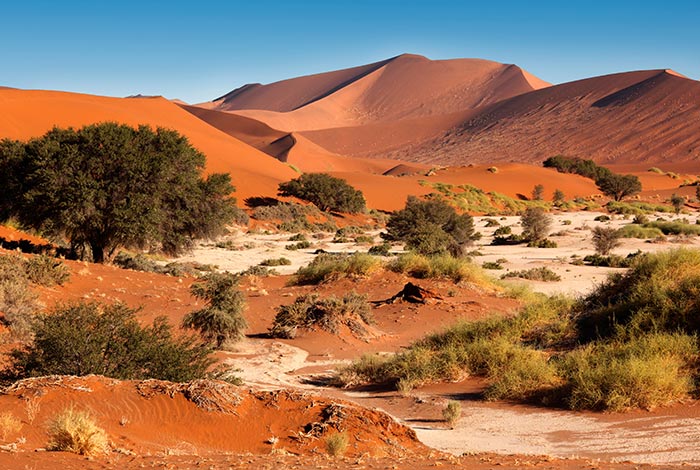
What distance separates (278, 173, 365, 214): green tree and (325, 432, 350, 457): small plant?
40062 mm

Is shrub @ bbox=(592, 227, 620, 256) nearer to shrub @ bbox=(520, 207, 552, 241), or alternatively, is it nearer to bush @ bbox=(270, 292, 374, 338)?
shrub @ bbox=(520, 207, 552, 241)

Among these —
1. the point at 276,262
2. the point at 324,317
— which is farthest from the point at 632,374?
the point at 276,262

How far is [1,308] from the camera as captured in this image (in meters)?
13.0

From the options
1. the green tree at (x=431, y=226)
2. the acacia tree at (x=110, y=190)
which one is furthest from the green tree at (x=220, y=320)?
the green tree at (x=431, y=226)

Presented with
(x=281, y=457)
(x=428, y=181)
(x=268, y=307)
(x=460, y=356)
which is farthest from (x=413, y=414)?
(x=428, y=181)

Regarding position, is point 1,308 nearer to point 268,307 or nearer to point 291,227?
point 268,307

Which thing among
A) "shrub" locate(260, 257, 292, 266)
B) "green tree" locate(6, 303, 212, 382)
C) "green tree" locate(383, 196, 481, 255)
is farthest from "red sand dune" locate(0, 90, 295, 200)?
"green tree" locate(6, 303, 212, 382)

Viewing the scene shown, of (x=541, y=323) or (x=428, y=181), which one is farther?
(x=428, y=181)

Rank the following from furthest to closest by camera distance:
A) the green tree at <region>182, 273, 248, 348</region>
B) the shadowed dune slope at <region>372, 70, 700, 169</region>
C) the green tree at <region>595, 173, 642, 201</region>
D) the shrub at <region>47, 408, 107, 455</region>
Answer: the shadowed dune slope at <region>372, 70, 700, 169</region>
the green tree at <region>595, 173, 642, 201</region>
the green tree at <region>182, 273, 248, 348</region>
the shrub at <region>47, 408, 107, 455</region>

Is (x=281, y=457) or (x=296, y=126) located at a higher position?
(x=296, y=126)

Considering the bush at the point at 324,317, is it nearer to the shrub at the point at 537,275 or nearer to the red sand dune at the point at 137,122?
the shrub at the point at 537,275

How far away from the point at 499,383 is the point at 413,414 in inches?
57.4

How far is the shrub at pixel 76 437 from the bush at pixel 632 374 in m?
6.08

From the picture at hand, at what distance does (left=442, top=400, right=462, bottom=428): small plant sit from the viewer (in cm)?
921
